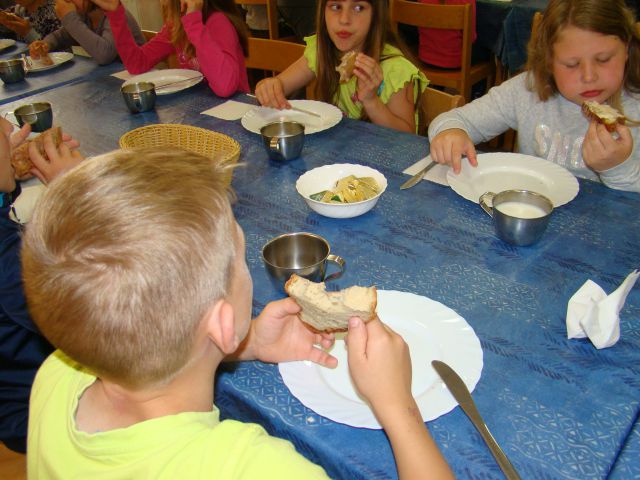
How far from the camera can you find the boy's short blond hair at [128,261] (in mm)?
652

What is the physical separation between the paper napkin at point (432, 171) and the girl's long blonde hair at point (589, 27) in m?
0.52

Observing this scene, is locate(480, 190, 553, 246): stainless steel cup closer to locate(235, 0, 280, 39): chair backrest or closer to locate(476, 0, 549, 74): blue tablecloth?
locate(476, 0, 549, 74): blue tablecloth

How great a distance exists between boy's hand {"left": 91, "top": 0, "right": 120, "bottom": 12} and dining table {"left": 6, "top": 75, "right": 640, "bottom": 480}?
1.28 metres

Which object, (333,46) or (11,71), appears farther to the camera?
(11,71)

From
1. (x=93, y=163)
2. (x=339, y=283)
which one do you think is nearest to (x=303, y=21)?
(x=339, y=283)

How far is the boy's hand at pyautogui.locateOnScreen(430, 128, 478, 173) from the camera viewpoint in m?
1.58

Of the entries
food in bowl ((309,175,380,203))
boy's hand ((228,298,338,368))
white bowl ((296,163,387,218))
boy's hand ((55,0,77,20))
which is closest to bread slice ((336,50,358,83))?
white bowl ((296,163,387,218))

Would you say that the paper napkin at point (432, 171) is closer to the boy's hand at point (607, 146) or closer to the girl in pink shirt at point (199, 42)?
the boy's hand at point (607, 146)

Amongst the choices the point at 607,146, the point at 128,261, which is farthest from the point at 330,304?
the point at 607,146

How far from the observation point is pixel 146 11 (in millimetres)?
5887

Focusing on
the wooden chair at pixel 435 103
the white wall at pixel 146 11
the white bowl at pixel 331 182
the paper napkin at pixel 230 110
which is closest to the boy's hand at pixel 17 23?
the white wall at pixel 146 11

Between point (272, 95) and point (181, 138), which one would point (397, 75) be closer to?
point (272, 95)

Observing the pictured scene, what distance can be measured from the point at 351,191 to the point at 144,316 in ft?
2.82

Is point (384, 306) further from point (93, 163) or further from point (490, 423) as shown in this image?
point (93, 163)
